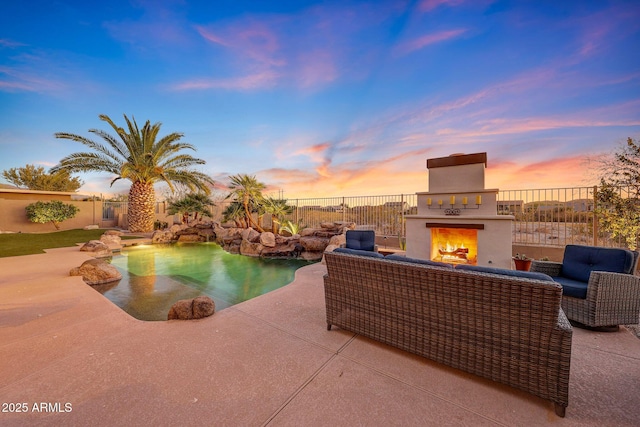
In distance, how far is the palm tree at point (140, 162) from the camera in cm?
1048

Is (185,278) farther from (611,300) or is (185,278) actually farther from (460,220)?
(611,300)

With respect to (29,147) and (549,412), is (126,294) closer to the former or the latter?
(549,412)

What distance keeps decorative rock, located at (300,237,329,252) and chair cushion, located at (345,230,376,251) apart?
185 cm

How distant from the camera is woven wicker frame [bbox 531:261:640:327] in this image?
2.46 metres

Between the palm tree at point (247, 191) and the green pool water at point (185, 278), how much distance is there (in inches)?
107

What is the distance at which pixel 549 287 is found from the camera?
4.58 feet

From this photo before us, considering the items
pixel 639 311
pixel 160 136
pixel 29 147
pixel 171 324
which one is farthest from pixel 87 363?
pixel 29 147

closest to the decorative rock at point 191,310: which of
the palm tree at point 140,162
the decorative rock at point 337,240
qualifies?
the decorative rock at point 337,240

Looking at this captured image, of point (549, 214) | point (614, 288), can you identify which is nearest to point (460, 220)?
point (614, 288)

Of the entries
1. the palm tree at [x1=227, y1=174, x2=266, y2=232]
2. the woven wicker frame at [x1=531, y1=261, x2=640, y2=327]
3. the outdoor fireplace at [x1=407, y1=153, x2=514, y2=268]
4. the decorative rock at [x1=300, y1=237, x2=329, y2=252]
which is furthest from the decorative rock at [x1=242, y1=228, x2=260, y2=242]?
the woven wicker frame at [x1=531, y1=261, x2=640, y2=327]

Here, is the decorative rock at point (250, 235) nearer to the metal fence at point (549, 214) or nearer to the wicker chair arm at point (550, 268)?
the metal fence at point (549, 214)

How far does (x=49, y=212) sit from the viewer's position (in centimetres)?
1220

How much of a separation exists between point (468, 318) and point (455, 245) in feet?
13.9

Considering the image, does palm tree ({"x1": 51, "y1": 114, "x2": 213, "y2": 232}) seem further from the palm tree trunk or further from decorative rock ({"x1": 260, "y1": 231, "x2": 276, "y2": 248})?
decorative rock ({"x1": 260, "y1": 231, "x2": 276, "y2": 248})
